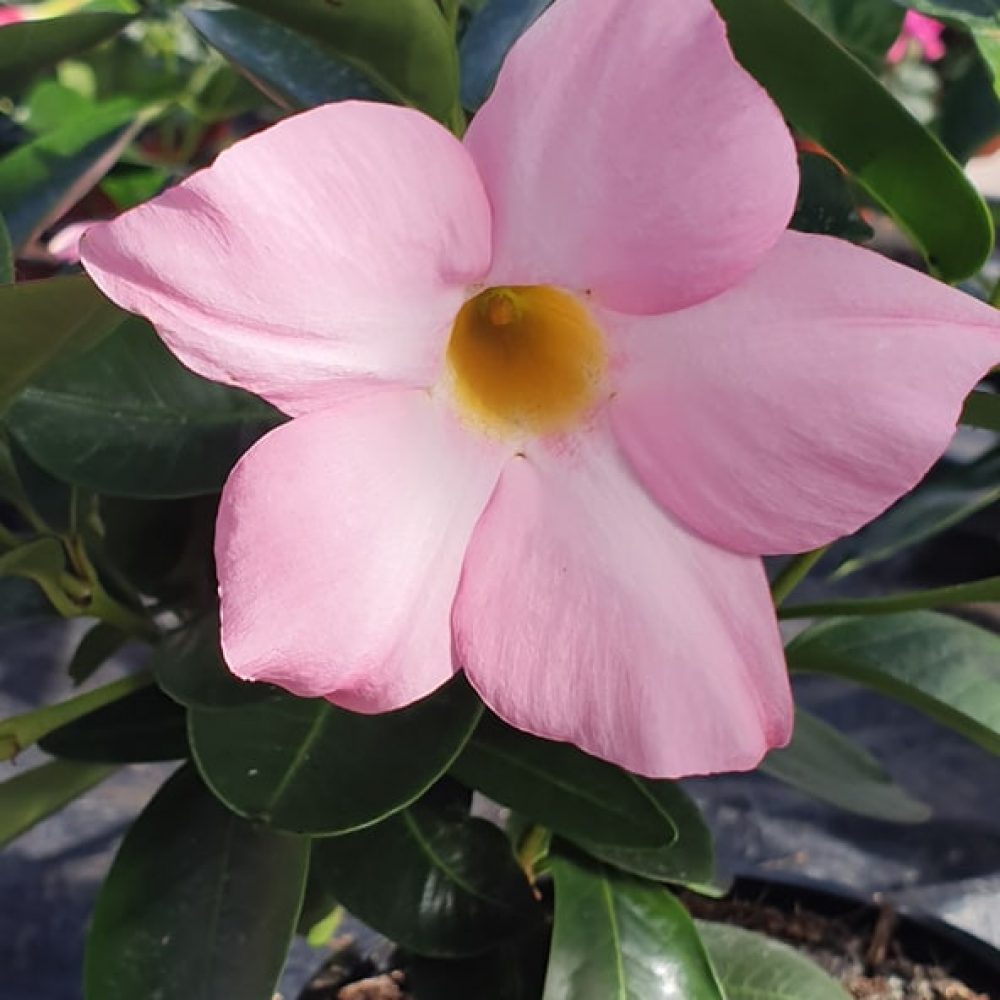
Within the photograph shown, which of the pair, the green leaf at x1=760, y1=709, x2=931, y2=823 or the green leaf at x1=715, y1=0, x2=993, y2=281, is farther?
the green leaf at x1=760, y1=709, x2=931, y2=823

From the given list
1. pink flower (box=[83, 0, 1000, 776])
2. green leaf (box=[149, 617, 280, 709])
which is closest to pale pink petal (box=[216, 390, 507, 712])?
pink flower (box=[83, 0, 1000, 776])

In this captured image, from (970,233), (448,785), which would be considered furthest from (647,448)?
(448,785)

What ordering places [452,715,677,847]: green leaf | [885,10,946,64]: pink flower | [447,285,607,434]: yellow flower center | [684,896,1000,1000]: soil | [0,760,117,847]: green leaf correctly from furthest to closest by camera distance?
[885,10,946,64]: pink flower < [684,896,1000,1000]: soil < [0,760,117,847]: green leaf < [452,715,677,847]: green leaf < [447,285,607,434]: yellow flower center

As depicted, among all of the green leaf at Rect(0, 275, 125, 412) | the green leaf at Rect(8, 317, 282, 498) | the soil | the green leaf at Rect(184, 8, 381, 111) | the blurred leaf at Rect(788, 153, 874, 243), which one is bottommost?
the soil

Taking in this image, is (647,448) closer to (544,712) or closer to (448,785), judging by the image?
(544,712)

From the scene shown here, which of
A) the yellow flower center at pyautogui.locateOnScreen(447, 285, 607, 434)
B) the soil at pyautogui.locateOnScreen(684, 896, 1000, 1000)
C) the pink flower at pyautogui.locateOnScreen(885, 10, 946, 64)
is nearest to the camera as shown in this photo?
the yellow flower center at pyautogui.locateOnScreen(447, 285, 607, 434)

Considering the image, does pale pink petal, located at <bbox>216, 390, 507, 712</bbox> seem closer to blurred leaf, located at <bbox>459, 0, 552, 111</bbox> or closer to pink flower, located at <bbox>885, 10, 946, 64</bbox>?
blurred leaf, located at <bbox>459, 0, 552, 111</bbox>

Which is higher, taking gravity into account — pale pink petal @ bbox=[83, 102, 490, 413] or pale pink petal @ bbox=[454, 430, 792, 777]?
pale pink petal @ bbox=[83, 102, 490, 413]

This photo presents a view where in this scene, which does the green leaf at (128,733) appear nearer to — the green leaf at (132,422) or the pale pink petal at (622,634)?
the green leaf at (132,422)
